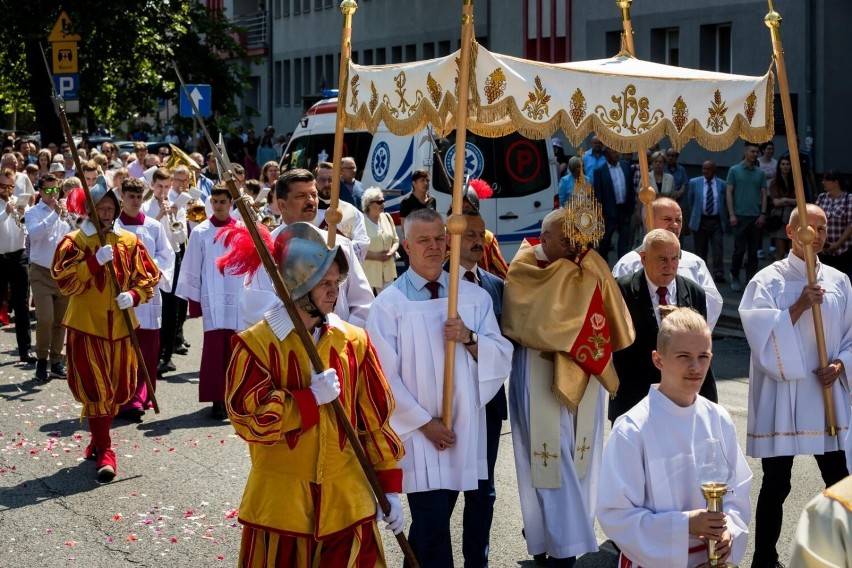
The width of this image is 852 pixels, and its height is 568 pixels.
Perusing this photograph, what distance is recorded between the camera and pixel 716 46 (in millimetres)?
26562

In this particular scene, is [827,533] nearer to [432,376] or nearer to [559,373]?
[432,376]

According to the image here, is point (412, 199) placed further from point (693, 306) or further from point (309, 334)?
point (309, 334)

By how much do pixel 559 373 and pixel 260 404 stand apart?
2039 millimetres

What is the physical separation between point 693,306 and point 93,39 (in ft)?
82.0

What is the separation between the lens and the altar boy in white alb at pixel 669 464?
4.54 m

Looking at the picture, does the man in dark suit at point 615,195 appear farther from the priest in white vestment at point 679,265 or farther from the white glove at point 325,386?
the white glove at point 325,386

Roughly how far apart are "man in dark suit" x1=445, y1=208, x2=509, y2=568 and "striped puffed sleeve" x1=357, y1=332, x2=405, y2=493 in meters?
1.25

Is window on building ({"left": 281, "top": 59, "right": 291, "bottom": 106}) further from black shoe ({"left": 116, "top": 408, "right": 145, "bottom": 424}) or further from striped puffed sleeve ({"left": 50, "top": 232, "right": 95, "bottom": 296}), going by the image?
striped puffed sleeve ({"left": 50, "top": 232, "right": 95, "bottom": 296})

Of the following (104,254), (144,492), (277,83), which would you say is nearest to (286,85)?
(277,83)

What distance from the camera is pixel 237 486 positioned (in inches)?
339

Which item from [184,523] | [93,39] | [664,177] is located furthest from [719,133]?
[93,39]

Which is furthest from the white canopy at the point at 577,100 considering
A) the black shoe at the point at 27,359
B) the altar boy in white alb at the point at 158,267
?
the black shoe at the point at 27,359

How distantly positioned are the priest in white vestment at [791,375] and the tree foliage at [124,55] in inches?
869

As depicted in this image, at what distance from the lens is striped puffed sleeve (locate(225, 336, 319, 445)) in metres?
4.90
